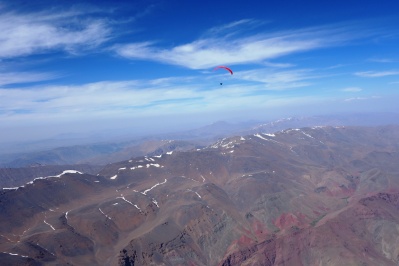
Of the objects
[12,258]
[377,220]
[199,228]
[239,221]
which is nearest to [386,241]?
[377,220]

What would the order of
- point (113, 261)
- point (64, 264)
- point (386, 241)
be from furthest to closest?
1. point (386, 241)
2. point (113, 261)
3. point (64, 264)

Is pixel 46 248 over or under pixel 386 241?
over

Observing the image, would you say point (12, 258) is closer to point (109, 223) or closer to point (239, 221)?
point (109, 223)

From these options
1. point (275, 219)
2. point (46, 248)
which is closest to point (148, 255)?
point (46, 248)

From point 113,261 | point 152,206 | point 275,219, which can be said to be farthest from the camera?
point 152,206

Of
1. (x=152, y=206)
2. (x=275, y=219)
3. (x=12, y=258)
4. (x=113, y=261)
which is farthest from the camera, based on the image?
(x=152, y=206)

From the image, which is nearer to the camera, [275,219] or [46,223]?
[46,223]

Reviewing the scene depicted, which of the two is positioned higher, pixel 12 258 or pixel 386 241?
pixel 12 258

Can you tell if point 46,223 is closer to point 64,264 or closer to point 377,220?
point 64,264

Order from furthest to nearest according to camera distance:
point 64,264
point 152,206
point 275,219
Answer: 1. point 152,206
2. point 275,219
3. point 64,264
